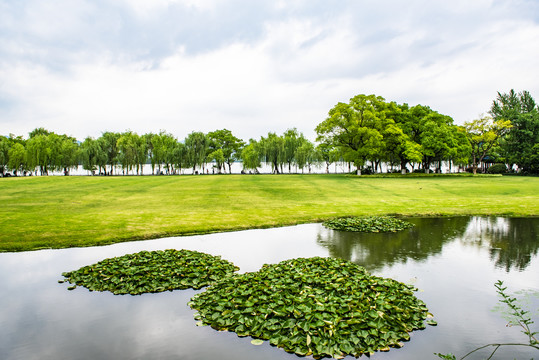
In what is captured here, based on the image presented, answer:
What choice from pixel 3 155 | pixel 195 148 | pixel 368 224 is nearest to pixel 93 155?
pixel 3 155

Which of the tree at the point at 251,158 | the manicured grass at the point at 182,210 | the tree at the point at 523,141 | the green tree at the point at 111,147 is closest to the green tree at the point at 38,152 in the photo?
the green tree at the point at 111,147

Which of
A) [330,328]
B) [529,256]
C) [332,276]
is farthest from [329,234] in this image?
[330,328]

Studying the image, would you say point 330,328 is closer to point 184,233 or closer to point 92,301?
point 92,301

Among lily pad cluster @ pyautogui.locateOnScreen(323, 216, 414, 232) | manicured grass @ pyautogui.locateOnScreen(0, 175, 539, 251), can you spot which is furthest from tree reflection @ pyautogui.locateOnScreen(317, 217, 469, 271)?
manicured grass @ pyautogui.locateOnScreen(0, 175, 539, 251)

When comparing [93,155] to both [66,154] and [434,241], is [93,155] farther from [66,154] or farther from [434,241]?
[434,241]

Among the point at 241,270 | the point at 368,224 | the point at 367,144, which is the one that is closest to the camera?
the point at 241,270

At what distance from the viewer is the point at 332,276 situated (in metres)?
9.01

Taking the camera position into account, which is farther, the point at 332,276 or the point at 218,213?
the point at 218,213

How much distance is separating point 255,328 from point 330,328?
1.53m

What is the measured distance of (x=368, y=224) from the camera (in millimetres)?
17375

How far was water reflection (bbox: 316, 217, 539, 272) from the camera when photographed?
454 inches

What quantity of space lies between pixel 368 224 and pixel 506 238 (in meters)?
6.21

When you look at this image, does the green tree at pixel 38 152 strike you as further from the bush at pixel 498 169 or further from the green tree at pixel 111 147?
the bush at pixel 498 169

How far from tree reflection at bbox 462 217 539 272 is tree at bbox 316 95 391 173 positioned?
39.6 metres
